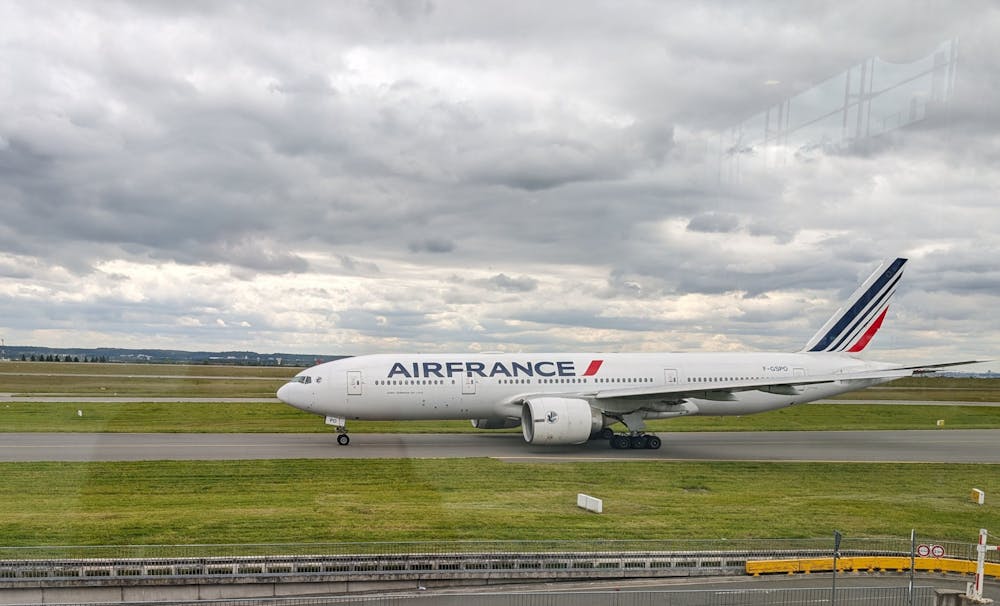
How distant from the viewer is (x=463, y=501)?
22797mm

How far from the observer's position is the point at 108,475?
26.5m

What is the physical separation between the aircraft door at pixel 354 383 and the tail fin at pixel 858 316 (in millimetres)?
24456

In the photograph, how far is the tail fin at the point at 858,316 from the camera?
43031 mm

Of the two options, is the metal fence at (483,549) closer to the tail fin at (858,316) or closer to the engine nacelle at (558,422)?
the engine nacelle at (558,422)

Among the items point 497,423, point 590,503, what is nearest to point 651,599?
point 590,503

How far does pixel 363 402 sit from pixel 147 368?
40.2 metres

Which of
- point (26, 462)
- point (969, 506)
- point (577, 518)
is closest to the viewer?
Result: point (577, 518)

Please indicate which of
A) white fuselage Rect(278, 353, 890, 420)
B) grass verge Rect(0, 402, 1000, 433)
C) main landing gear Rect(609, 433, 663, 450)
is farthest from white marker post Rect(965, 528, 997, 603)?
grass verge Rect(0, 402, 1000, 433)

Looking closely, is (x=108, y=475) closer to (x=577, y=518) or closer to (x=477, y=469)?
(x=477, y=469)

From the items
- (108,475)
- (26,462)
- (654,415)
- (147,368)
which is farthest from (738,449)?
(147,368)

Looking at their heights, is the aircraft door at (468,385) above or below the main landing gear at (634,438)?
above

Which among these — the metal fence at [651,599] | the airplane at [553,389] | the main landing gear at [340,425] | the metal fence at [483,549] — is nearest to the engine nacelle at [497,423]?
the airplane at [553,389]

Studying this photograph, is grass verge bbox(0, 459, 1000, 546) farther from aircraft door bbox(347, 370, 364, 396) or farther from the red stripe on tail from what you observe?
the red stripe on tail

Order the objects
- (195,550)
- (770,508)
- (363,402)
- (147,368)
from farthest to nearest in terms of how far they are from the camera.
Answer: (147,368) < (363,402) < (770,508) < (195,550)
